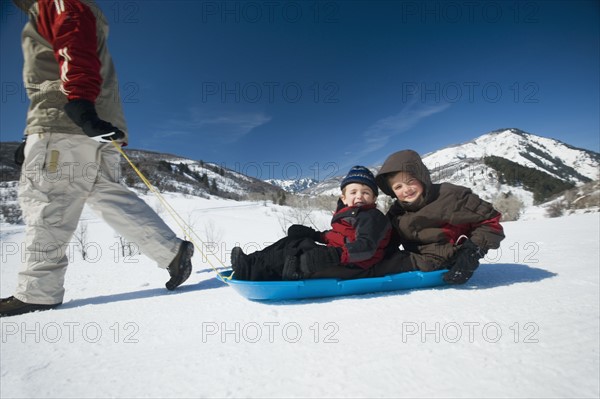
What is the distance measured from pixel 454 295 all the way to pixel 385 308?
423 mm

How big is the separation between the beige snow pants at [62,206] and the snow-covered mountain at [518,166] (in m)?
30.5

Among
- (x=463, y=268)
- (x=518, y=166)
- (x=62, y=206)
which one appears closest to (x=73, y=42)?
(x=62, y=206)

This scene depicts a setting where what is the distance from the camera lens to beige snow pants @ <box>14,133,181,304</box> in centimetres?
156

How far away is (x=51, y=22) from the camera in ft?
5.27

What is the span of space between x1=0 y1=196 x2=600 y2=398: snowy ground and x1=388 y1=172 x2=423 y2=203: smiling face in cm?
63

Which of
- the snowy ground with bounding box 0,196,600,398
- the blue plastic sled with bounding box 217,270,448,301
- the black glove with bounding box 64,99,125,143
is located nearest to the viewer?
the snowy ground with bounding box 0,196,600,398

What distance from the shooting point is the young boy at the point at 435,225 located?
1557 millimetres

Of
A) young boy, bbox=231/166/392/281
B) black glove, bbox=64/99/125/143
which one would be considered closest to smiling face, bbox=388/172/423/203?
young boy, bbox=231/166/392/281

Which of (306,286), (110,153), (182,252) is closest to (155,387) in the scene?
(306,286)

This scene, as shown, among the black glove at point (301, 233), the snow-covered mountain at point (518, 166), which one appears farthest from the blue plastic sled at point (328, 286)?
the snow-covered mountain at point (518, 166)

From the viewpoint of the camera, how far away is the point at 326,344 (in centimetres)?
93

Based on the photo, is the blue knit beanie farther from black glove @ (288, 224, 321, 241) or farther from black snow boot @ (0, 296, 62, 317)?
black snow boot @ (0, 296, 62, 317)

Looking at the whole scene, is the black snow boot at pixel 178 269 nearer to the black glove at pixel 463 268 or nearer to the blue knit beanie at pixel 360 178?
the blue knit beanie at pixel 360 178

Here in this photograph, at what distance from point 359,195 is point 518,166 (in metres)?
95.2
